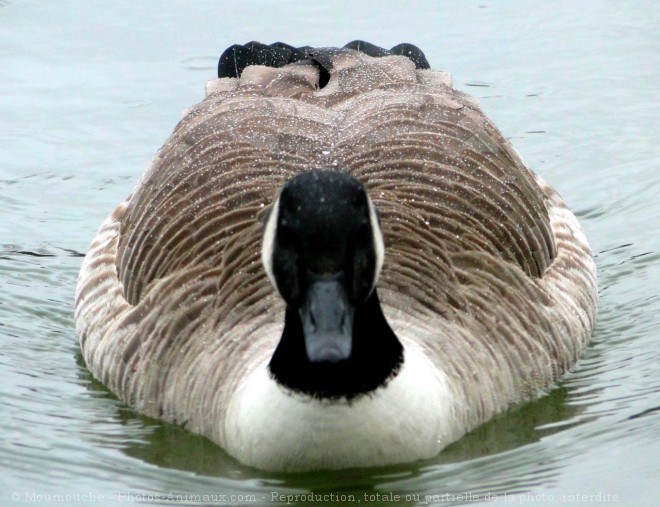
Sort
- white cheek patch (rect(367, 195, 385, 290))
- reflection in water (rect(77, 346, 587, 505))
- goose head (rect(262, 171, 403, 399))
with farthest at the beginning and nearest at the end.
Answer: reflection in water (rect(77, 346, 587, 505)) → white cheek patch (rect(367, 195, 385, 290)) → goose head (rect(262, 171, 403, 399))

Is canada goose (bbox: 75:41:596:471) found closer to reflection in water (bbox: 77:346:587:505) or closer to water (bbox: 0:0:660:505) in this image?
reflection in water (bbox: 77:346:587:505)

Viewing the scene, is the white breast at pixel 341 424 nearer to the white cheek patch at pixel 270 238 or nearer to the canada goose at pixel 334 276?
the canada goose at pixel 334 276

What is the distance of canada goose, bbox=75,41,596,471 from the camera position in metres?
7.54

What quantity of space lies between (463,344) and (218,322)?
1344 mm

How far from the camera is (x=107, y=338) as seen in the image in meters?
9.52

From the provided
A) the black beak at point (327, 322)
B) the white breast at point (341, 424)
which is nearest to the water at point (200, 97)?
the white breast at point (341, 424)

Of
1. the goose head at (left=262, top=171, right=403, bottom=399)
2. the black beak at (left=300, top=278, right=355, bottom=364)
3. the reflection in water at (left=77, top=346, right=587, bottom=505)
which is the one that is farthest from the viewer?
the reflection in water at (left=77, top=346, right=587, bottom=505)

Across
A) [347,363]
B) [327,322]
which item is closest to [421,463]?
[347,363]

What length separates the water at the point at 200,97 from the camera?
26.7 ft

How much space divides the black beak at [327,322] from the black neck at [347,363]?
0.77 feet

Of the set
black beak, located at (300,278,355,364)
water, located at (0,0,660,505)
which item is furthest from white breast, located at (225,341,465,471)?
black beak, located at (300,278,355,364)

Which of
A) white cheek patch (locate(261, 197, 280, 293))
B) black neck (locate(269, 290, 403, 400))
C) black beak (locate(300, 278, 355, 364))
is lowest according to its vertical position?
black neck (locate(269, 290, 403, 400))

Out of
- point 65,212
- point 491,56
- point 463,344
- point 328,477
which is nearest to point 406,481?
point 328,477

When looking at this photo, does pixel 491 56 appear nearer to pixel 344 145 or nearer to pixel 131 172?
pixel 131 172
